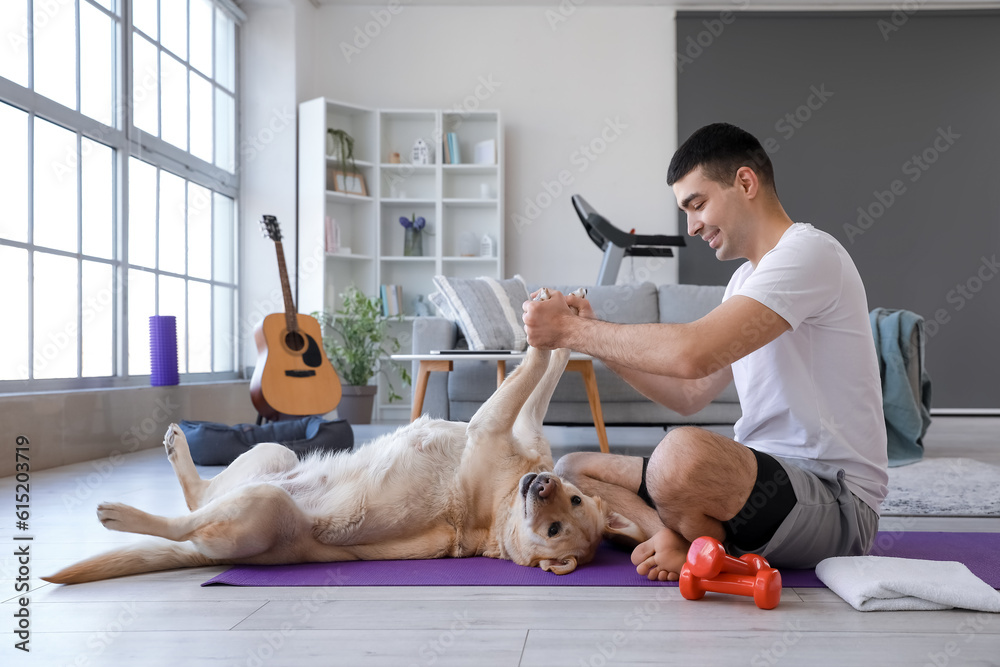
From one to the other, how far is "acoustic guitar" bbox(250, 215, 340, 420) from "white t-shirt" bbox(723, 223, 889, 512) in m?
3.04

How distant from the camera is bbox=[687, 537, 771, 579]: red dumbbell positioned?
4.41ft

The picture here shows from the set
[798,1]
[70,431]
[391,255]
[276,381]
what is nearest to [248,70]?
[391,255]

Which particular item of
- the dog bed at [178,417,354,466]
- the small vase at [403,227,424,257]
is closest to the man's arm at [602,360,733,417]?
the dog bed at [178,417,354,466]

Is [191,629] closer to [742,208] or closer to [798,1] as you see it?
[742,208]

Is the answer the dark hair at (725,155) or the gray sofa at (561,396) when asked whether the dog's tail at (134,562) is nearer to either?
the dark hair at (725,155)

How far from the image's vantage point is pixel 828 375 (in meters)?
1.49

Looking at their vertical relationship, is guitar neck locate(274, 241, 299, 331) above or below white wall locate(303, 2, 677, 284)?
below

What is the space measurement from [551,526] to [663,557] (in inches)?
9.3

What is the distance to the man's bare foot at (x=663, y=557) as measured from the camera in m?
1.52

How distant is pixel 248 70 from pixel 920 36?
210 inches

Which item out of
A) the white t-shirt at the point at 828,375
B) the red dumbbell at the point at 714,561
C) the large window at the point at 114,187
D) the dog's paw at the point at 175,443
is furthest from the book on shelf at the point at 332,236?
the red dumbbell at the point at 714,561

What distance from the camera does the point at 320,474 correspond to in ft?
5.56

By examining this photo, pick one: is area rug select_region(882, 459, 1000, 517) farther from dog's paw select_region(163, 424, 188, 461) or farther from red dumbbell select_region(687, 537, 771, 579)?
dog's paw select_region(163, 424, 188, 461)

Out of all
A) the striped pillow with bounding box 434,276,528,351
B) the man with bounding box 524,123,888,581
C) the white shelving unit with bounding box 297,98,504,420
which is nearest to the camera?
the man with bounding box 524,123,888,581
